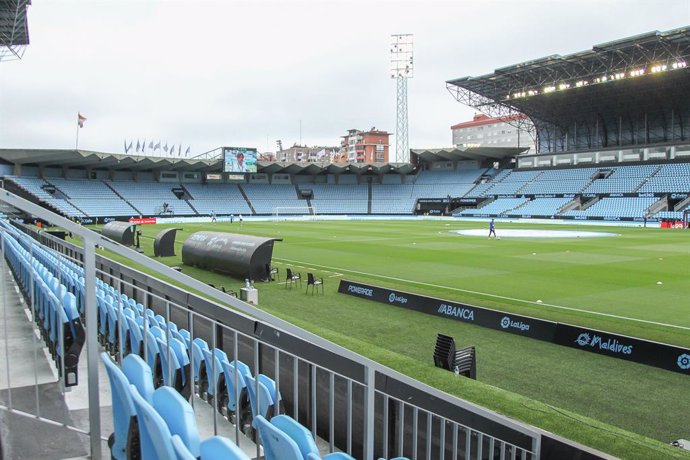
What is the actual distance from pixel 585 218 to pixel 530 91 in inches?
624

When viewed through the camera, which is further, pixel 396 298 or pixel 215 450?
pixel 396 298

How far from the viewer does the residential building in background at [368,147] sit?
6211 inches

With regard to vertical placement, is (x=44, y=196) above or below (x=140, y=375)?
above

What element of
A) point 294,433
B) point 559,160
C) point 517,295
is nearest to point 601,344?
point 517,295

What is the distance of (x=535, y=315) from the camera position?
14070mm

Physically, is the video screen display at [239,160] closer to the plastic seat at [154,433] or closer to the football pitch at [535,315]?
the football pitch at [535,315]

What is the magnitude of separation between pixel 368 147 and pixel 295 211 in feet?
265

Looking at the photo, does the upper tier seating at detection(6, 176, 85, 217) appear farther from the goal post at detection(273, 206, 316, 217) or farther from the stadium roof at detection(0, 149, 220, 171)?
the goal post at detection(273, 206, 316, 217)

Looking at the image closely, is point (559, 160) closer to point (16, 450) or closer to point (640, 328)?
point (640, 328)

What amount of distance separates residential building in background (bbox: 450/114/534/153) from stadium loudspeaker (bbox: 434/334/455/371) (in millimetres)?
121434

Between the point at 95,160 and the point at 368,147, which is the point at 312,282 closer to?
the point at 95,160

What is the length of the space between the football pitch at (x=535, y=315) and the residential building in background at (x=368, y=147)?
5015 inches

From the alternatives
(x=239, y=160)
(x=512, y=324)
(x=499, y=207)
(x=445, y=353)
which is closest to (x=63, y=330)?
(x=445, y=353)

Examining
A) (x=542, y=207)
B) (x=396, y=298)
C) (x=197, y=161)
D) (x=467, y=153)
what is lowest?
(x=396, y=298)
